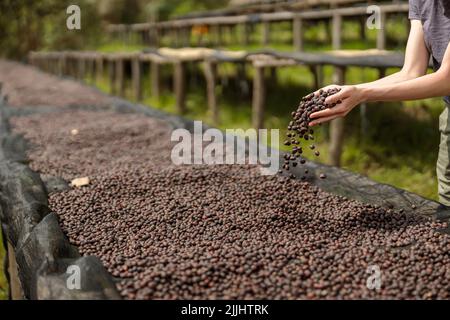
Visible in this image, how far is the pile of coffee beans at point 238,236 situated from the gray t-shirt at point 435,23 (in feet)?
2.63

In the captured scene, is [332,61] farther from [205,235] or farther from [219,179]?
[205,235]

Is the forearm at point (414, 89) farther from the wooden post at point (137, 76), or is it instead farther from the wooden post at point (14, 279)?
the wooden post at point (137, 76)

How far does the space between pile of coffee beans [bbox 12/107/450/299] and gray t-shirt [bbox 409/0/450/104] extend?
80 centimetres

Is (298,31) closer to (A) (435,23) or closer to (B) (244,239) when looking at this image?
(A) (435,23)

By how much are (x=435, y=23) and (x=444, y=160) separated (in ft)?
2.54

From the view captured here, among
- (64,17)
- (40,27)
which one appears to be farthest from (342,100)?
(40,27)

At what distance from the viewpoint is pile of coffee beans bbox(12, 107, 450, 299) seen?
1894 millimetres

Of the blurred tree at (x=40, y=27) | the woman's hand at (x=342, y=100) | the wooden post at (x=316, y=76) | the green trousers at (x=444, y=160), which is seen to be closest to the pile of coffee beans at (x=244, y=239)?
the green trousers at (x=444, y=160)

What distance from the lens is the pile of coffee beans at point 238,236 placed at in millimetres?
1894

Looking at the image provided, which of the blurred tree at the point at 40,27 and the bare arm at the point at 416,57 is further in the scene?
the blurred tree at the point at 40,27

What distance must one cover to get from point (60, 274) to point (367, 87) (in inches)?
57.1

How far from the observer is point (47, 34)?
21453 millimetres

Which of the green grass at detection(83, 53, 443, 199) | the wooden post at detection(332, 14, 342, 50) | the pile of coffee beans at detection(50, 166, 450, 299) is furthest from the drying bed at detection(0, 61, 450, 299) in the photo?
the wooden post at detection(332, 14, 342, 50)

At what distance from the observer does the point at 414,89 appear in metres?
2.25
